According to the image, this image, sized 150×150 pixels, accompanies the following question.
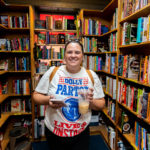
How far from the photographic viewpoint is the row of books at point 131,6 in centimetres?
144

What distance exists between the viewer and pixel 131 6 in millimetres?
1630

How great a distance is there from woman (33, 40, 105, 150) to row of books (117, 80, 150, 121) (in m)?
0.51

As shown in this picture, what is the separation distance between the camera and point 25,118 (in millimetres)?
2770

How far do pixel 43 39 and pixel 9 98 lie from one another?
56.9 inches

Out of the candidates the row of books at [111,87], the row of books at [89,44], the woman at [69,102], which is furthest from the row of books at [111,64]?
the woman at [69,102]

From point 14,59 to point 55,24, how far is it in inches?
43.2

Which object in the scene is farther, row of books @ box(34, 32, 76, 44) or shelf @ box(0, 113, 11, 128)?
row of books @ box(34, 32, 76, 44)

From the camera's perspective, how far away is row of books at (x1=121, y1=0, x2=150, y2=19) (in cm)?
144

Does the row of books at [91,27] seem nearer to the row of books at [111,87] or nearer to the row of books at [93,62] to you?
the row of books at [93,62]

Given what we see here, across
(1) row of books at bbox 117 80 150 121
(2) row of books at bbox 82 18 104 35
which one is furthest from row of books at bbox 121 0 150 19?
(1) row of books at bbox 117 80 150 121

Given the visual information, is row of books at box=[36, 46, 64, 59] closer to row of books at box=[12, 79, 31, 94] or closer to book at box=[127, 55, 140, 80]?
row of books at box=[12, 79, 31, 94]

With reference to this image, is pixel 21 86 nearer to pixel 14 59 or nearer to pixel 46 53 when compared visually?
pixel 14 59

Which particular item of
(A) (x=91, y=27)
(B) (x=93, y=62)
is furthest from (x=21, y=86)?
(A) (x=91, y=27)

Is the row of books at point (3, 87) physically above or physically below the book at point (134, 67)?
below
